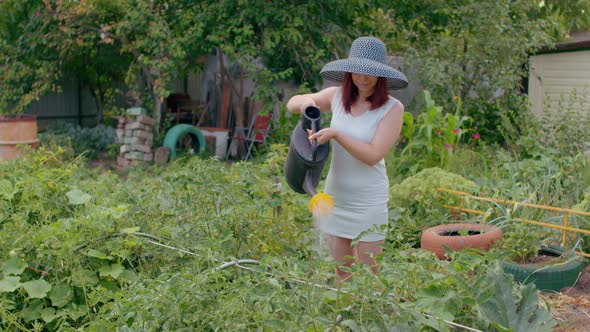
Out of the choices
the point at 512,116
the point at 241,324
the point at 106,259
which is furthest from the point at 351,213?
Result: the point at 512,116

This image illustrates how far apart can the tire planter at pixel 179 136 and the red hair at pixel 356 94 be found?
6767mm

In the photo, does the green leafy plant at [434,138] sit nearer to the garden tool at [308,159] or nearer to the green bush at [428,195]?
the green bush at [428,195]

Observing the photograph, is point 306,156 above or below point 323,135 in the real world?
below

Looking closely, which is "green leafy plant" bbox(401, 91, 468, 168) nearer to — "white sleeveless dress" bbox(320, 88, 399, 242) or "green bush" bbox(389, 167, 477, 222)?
"green bush" bbox(389, 167, 477, 222)

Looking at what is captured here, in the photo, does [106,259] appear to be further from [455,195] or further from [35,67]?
[35,67]

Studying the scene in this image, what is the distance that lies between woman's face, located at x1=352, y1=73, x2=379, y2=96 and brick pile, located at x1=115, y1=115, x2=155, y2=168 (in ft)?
22.7

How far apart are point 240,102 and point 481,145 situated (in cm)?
410

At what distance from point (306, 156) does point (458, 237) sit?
169 cm

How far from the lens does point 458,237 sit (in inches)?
166

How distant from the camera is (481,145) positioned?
26.1 feet

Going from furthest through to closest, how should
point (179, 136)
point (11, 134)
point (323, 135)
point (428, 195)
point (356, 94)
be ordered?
1. point (179, 136)
2. point (11, 134)
3. point (428, 195)
4. point (356, 94)
5. point (323, 135)

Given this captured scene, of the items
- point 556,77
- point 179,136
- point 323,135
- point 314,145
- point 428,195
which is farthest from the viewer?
point 179,136

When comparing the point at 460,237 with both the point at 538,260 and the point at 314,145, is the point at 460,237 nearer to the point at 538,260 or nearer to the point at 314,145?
the point at 538,260

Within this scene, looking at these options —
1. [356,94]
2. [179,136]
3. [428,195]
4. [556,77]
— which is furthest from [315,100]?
[556,77]
